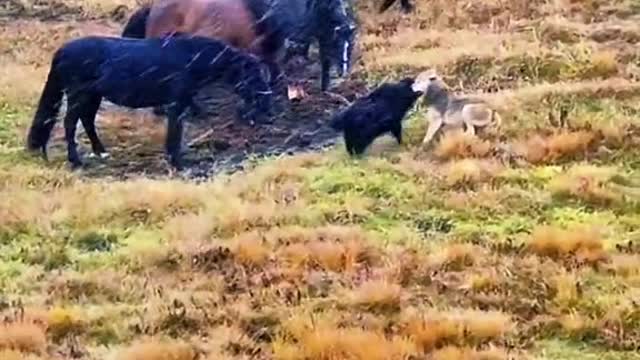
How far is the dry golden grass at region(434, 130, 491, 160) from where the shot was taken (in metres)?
13.1

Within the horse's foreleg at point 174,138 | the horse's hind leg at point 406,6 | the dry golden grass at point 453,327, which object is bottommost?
the horse's hind leg at point 406,6

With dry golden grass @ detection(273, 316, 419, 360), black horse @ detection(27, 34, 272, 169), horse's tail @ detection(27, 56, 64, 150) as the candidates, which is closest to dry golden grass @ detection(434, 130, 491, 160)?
Answer: black horse @ detection(27, 34, 272, 169)

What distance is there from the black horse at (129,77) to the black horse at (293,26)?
230 cm

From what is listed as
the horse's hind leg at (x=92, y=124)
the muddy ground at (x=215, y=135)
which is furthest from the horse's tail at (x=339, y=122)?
the horse's hind leg at (x=92, y=124)

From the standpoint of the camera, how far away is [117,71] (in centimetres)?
1421

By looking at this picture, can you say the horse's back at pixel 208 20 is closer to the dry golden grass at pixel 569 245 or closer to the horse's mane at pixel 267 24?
the horse's mane at pixel 267 24

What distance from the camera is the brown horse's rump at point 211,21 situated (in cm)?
1670

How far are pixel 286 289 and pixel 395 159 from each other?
4.24 meters

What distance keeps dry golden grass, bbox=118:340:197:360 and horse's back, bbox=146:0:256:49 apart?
8814mm

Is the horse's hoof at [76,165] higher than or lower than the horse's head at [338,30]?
lower

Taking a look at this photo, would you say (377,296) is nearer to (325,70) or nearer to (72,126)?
(72,126)

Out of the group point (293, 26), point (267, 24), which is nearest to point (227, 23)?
point (267, 24)

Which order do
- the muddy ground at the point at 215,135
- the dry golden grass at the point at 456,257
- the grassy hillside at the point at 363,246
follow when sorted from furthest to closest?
the muddy ground at the point at 215,135 < the dry golden grass at the point at 456,257 < the grassy hillside at the point at 363,246

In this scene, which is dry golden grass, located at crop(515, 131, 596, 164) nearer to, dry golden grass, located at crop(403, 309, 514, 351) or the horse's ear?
the horse's ear
